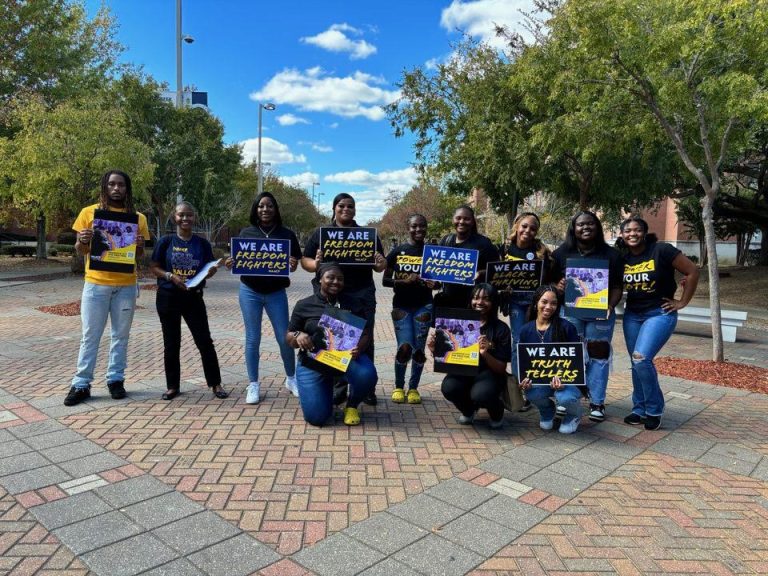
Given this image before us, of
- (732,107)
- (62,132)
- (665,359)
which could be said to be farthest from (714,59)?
(62,132)

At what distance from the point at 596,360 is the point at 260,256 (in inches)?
132

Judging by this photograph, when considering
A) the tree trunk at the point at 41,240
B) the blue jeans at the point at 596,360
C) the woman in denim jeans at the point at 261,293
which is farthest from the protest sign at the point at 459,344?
the tree trunk at the point at 41,240

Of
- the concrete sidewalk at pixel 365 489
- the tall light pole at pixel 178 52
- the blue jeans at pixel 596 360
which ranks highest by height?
the tall light pole at pixel 178 52

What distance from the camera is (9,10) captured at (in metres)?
17.6

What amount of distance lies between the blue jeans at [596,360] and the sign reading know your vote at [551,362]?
0.41m

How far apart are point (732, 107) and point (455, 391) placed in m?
5.24

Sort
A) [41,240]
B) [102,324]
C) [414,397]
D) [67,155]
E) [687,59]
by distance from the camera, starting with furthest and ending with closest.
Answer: [41,240]
[67,155]
[687,59]
[414,397]
[102,324]

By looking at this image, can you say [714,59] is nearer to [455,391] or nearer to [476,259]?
[476,259]

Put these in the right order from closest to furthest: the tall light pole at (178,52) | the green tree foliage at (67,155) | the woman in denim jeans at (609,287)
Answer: the woman in denim jeans at (609,287), the green tree foliage at (67,155), the tall light pole at (178,52)

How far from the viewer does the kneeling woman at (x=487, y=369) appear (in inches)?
180

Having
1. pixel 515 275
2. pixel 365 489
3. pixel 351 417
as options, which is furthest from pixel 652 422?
pixel 365 489

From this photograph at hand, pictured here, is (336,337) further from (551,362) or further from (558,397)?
(558,397)

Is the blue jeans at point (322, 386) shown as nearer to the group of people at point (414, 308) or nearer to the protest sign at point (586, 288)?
the group of people at point (414, 308)

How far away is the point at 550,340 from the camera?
4.62 m
